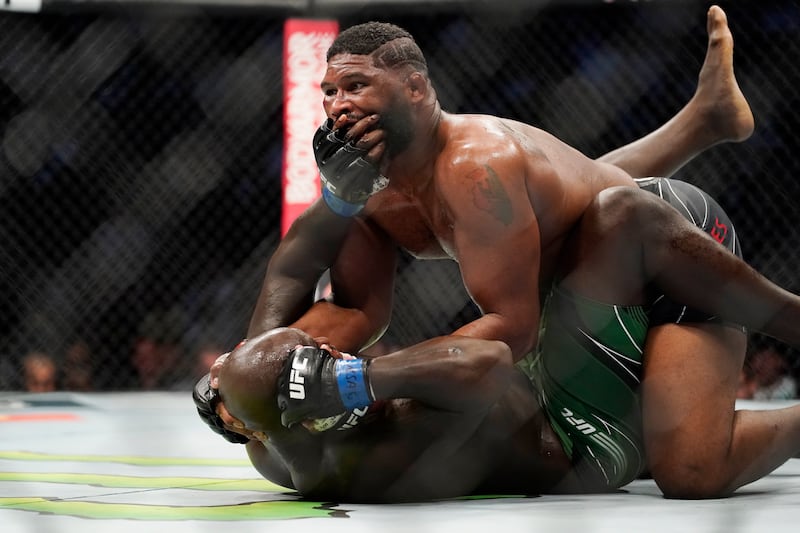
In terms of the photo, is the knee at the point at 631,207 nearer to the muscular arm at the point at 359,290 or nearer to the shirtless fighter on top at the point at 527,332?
the shirtless fighter on top at the point at 527,332

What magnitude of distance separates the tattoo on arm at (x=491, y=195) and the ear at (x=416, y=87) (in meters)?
0.21

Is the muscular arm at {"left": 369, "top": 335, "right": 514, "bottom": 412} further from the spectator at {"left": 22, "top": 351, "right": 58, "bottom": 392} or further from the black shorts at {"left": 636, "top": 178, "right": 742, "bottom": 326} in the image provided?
the spectator at {"left": 22, "top": 351, "right": 58, "bottom": 392}

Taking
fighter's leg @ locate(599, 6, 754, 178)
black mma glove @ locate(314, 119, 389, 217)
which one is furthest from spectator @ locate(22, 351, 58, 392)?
black mma glove @ locate(314, 119, 389, 217)

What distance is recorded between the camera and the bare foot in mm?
2318

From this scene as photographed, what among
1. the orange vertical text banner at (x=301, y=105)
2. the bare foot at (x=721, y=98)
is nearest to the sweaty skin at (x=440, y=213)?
the bare foot at (x=721, y=98)

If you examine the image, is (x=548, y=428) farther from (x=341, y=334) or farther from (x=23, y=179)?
(x=23, y=179)

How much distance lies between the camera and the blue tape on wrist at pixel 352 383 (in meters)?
1.26

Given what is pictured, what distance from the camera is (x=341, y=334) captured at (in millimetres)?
1668

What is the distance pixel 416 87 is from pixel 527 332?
425 millimetres

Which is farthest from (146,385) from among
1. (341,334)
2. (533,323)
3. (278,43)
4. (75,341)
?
(533,323)

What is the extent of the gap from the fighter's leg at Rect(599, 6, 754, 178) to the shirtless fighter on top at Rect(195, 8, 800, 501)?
70 centimetres

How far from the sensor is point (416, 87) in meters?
1.54

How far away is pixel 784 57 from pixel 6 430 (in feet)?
11.6

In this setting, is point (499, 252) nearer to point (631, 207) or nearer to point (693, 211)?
point (631, 207)
